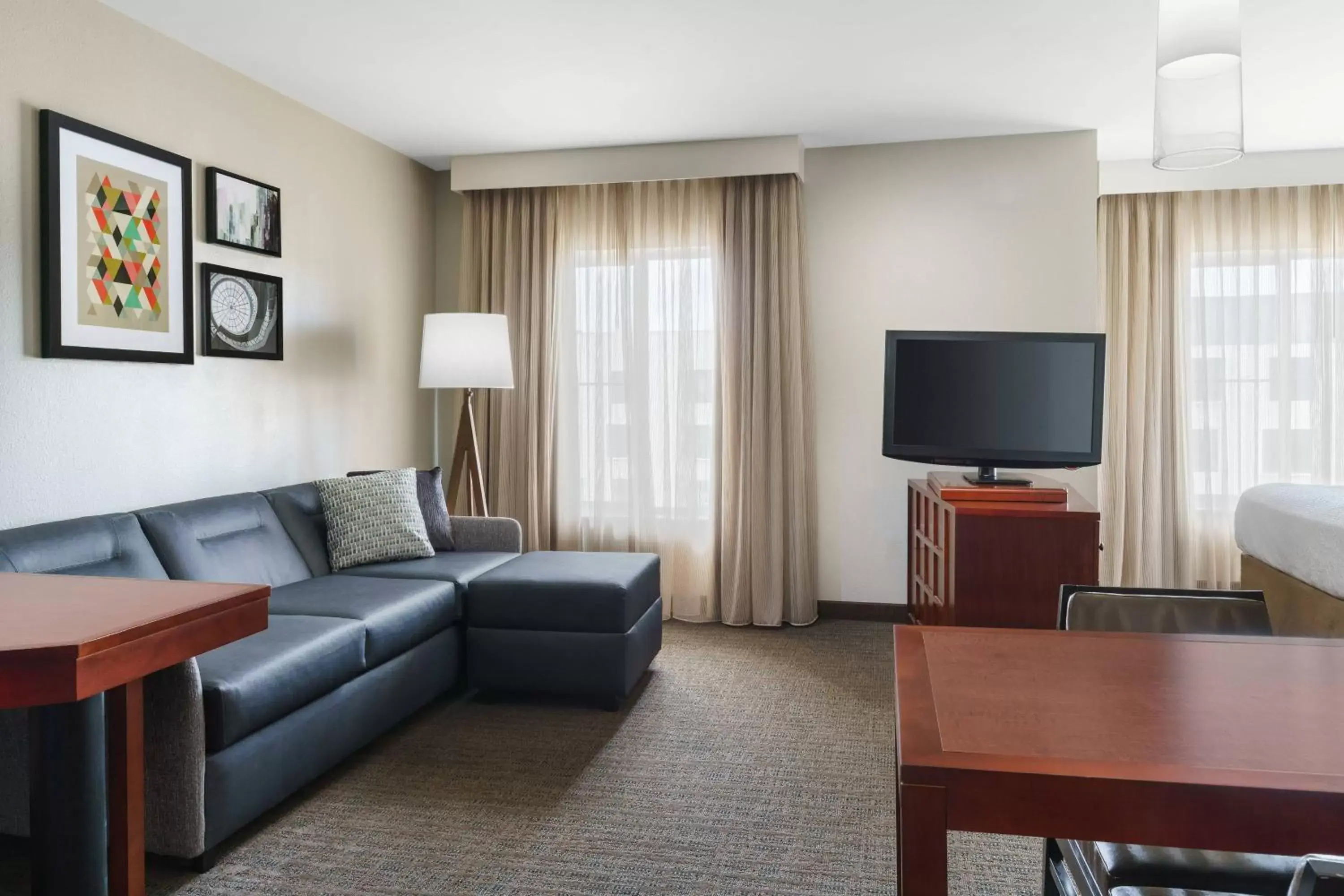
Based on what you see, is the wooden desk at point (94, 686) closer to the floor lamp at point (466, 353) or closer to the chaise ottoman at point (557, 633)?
the chaise ottoman at point (557, 633)

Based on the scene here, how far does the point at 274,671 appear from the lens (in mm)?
2377

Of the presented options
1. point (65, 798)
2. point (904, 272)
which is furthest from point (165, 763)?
point (904, 272)

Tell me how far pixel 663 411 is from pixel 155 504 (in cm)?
250

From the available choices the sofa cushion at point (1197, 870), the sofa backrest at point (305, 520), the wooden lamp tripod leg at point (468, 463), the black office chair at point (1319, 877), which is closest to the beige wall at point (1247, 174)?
the wooden lamp tripod leg at point (468, 463)

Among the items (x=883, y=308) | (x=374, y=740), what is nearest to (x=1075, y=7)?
(x=883, y=308)

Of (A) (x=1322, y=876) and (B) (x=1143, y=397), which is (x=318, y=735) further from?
(B) (x=1143, y=397)

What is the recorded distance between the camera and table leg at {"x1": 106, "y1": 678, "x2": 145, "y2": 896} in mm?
1826

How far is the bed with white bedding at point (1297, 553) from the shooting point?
2.90 meters

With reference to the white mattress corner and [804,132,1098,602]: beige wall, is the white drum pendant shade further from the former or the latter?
[804,132,1098,602]: beige wall

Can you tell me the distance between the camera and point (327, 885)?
2121 millimetres

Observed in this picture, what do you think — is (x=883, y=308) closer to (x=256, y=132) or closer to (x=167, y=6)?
(x=256, y=132)

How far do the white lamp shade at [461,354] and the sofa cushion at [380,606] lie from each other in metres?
1.14

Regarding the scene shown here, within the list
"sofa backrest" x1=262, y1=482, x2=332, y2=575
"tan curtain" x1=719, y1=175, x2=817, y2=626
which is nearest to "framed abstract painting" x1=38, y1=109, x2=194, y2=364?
"sofa backrest" x1=262, y1=482, x2=332, y2=575

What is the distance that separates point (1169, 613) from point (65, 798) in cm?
223
